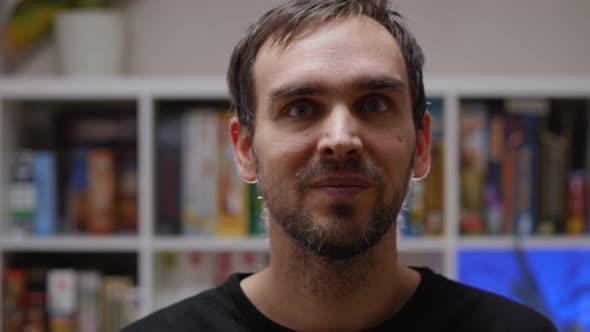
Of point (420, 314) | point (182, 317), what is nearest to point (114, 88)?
point (182, 317)

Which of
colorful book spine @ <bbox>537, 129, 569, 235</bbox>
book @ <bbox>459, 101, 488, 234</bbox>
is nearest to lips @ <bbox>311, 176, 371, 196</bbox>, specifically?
book @ <bbox>459, 101, 488, 234</bbox>

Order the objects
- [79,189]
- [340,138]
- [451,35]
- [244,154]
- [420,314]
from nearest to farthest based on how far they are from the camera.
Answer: [340,138], [420,314], [244,154], [79,189], [451,35]

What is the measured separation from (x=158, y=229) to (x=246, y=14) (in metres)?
0.84

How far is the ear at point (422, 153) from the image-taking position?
1202mm

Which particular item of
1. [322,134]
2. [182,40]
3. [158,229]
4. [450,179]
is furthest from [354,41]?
[182,40]

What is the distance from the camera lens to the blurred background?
2096 mm

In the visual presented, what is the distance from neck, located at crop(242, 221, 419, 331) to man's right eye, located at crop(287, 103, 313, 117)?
0.20 metres

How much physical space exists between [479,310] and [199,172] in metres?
1.20

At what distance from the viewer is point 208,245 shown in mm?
2104

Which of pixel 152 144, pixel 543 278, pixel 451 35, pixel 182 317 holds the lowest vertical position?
pixel 543 278

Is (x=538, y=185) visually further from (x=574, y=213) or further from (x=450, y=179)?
(x=450, y=179)

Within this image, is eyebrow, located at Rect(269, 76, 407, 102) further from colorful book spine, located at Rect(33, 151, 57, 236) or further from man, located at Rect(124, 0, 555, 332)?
colorful book spine, located at Rect(33, 151, 57, 236)

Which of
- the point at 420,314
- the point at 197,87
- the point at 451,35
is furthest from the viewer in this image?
the point at 451,35

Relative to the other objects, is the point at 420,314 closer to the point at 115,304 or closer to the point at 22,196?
the point at 115,304
